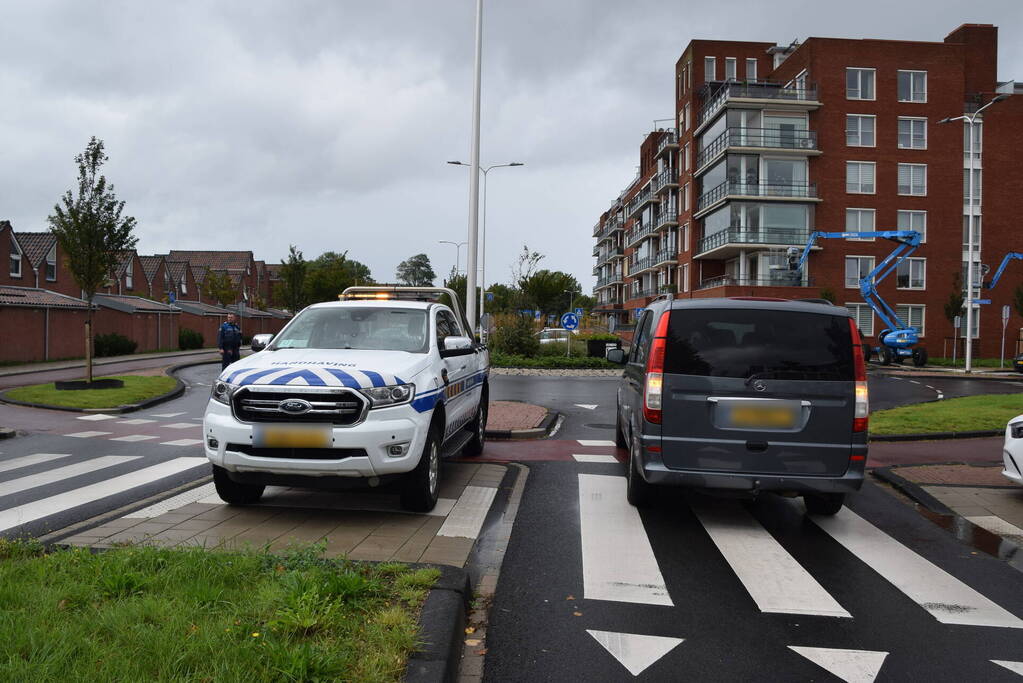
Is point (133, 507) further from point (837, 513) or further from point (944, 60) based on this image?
point (944, 60)

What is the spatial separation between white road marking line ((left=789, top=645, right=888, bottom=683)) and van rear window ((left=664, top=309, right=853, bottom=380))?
2322 millimetres

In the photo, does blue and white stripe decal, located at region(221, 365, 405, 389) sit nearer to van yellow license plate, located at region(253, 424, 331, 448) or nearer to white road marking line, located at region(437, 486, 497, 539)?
van yellow license plate, located at region(253, 424, 331, 448)

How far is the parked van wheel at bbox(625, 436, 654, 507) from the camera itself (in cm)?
658

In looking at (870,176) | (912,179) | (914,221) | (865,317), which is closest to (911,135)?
(912,179)

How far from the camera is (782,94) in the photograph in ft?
143

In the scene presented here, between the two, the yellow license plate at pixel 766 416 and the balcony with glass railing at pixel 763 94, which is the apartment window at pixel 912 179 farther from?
the yellow license plate at pixel 766 416

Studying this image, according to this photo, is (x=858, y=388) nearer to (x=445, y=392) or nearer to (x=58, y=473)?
(x=445, y=392)

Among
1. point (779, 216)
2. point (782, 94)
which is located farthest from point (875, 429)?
point (782, 94)

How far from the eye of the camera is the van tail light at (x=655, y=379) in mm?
5836

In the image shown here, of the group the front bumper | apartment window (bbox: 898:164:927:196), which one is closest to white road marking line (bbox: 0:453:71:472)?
the front bumper

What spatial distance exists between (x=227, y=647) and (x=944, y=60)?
50597 millimetres

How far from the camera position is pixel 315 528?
5781 mm

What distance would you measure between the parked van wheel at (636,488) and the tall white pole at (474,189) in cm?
901

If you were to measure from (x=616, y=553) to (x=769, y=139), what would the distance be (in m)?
43.0
